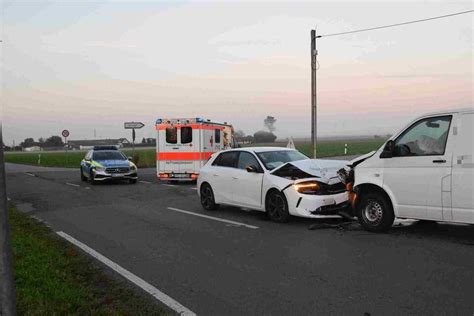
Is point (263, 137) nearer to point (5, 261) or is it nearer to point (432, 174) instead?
point (432, 174)

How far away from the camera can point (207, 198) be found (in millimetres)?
11836

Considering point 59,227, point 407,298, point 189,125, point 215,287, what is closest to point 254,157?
point 59,227

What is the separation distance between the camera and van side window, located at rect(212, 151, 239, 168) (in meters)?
11.3

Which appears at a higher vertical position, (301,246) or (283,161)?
(283,161)

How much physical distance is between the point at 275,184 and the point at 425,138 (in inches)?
124

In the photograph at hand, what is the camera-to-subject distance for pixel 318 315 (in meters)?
4.62

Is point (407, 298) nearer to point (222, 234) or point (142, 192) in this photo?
point (222, 234)

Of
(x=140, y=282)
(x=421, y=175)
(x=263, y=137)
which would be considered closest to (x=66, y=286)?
(x=140, y=282)

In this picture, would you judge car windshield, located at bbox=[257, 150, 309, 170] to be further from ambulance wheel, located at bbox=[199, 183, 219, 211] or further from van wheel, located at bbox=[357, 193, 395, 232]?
van wheel, located at bbox=[357, 193, 395, 232]

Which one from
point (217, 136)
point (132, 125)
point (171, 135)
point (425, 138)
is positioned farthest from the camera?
point (132, 125)

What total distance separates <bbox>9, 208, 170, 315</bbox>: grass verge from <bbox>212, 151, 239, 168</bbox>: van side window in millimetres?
4436

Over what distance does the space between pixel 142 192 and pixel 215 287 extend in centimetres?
1144

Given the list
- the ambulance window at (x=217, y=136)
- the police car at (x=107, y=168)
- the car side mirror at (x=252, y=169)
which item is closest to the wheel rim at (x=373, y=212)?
the car side mirror at (x=252, y=169)

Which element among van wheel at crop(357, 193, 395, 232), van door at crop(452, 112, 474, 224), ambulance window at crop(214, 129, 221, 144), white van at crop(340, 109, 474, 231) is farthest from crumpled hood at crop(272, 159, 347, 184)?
ambulance window at crop(214, 129, 221, 144)
